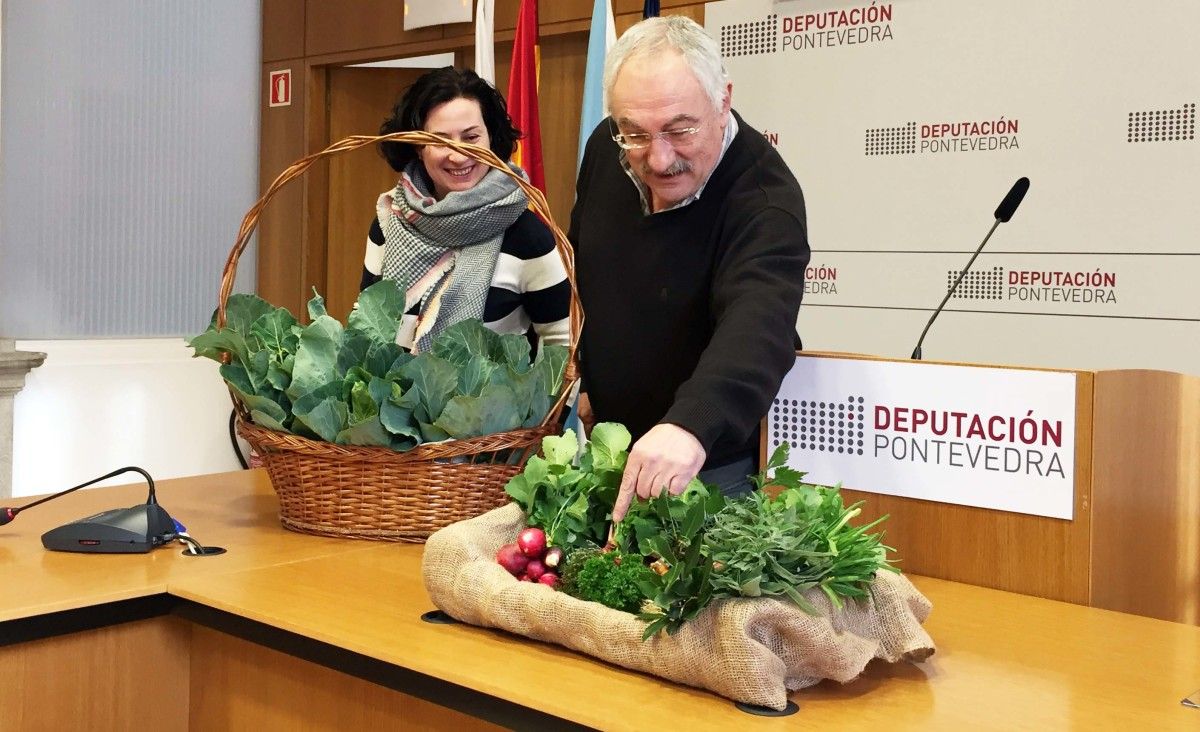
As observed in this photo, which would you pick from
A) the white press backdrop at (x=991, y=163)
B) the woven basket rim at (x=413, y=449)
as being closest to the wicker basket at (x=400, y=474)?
the woven basket rim at (x=413, y=449)

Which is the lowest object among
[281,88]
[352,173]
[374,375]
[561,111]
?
[374,375]

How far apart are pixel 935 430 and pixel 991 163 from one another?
2137 millimetres

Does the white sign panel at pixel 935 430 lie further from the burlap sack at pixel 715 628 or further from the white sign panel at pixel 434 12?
the white sign panel at pixel 434 12

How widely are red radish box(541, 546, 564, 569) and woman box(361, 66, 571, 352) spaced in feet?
3.12

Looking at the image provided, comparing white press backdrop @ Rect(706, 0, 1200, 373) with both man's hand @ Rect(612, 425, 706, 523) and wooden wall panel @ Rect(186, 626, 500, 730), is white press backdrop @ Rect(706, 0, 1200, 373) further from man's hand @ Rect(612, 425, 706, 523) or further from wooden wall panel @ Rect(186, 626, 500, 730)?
wooden wall panel @ Rect(186, 626, 500, 730)

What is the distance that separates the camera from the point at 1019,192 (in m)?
2.15

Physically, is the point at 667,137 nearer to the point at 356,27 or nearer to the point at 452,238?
the point at 452,238

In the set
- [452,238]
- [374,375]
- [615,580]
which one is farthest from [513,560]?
[452,238]

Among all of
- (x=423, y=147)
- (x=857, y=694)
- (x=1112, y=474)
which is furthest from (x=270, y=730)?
(x=423, y=147)

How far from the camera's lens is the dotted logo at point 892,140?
11.6ft

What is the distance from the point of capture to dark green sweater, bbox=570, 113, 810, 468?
147 centimetres

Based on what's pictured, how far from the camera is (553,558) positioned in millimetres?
1258

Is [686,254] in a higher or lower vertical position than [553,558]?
higher

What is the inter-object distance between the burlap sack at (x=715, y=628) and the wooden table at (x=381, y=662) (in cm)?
2
